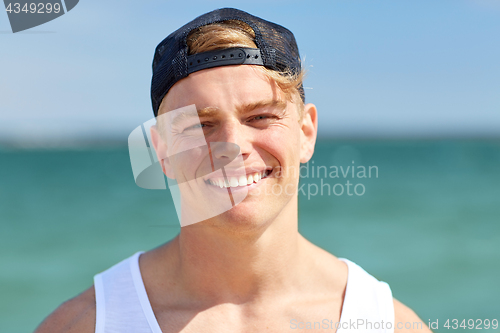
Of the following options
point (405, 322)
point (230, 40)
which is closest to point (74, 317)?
point (230, 40)

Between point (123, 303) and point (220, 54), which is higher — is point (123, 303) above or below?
below

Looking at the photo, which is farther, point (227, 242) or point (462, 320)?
point (462, 320)

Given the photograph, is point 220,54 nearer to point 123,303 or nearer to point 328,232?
point 123,303

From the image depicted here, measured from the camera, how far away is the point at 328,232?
1842cm

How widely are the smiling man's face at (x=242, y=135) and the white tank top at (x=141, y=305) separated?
692 mm

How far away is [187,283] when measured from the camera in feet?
8.86

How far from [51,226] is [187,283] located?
18892 mm

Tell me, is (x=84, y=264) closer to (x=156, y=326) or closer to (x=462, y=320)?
(x=462, y=320)

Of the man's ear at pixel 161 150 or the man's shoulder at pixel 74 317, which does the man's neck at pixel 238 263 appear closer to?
the man's ear at pixel 161 150

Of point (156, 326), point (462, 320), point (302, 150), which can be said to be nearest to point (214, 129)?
point (302, 150)

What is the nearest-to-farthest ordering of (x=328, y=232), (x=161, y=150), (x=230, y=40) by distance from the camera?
(x=230, y=40) < (x=161, y=150) < (x=328, y=232)

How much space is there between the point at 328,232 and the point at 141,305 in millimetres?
16465

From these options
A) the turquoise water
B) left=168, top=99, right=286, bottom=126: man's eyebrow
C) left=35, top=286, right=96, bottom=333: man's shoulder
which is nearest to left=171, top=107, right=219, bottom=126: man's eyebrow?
left=168, top=99, right=286, bottom=126: man's eyebrow

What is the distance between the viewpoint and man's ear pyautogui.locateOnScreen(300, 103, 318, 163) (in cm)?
292
